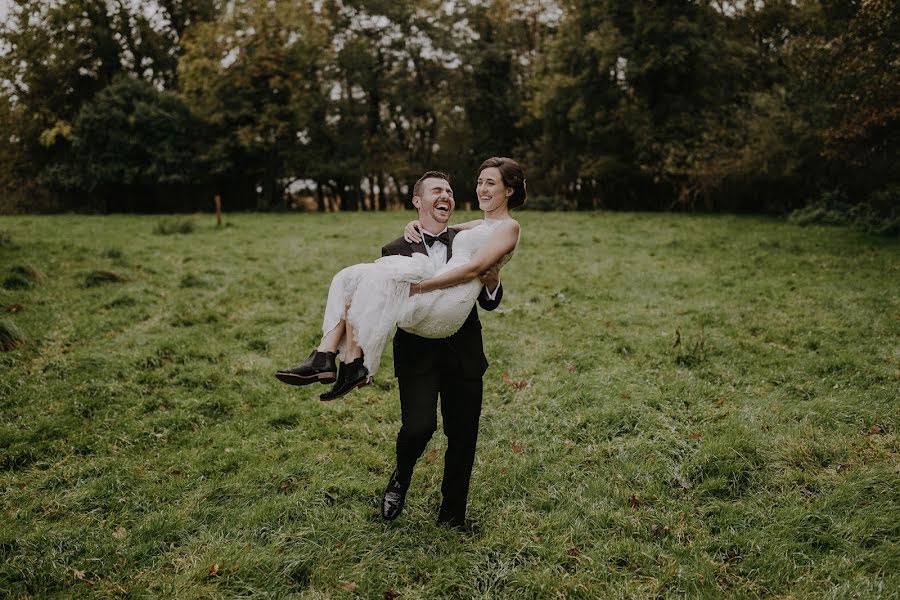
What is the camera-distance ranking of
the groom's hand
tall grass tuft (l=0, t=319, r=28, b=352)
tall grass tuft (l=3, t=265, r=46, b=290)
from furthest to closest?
tall grass tuft (l=3, t=265, r=46, b=290) → tall grass tuft (l=0, t=319, r=28, b=352) → the groom's hand

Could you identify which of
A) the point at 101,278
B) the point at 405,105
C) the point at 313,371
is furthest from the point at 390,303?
the point at 405,105

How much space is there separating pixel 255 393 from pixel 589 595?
Result: 448cm

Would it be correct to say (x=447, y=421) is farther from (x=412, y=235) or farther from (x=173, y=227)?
(x=173, y=227)

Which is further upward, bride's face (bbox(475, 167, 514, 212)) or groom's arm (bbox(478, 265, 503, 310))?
bride's face (bbox(475, 167, 514, 212))

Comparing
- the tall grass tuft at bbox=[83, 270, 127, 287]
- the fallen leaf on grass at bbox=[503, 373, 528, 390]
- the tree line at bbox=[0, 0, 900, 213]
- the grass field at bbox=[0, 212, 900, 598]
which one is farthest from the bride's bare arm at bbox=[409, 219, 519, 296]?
the tree line at bbox=[0, 0, 900, 213]

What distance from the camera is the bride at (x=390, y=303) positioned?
10.4ft

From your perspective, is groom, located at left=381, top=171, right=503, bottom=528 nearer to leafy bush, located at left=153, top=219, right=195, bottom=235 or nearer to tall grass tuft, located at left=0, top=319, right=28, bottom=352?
tall grass tuft, located at left=0, top=319, right=28, bottom=352

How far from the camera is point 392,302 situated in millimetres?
3158

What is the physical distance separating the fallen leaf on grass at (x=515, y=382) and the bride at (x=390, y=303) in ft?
11.4

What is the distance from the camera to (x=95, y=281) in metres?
10.5

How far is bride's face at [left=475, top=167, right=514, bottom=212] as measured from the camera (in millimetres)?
3512

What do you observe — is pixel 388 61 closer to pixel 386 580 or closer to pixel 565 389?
pixel 565 389

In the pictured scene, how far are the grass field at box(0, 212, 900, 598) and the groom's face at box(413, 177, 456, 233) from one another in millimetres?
2319

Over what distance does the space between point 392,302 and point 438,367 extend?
0.67 meters
